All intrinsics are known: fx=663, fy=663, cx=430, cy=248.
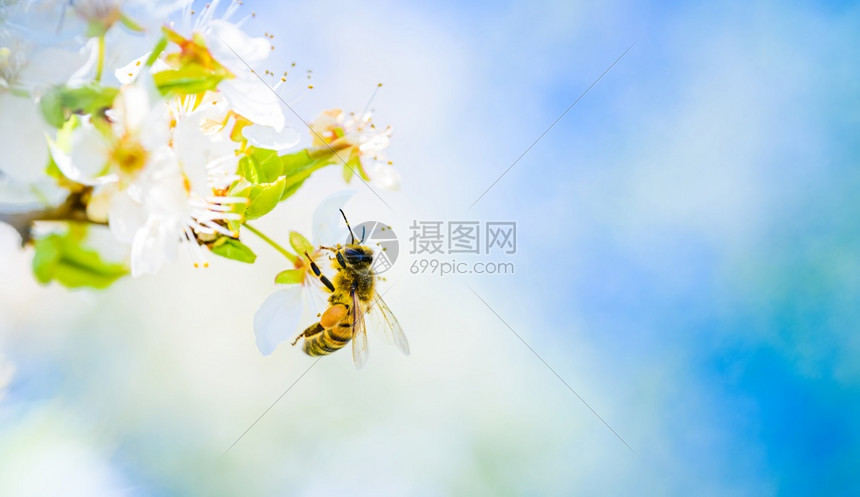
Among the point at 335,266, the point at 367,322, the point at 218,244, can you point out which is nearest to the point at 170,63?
the point at 218,244

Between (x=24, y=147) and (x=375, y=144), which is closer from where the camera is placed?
(x=24, y=147)

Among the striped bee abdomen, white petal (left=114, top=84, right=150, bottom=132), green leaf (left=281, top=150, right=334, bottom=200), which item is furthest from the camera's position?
the striped bee abdomen

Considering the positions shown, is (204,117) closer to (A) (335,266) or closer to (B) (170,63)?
(B) (170,63)

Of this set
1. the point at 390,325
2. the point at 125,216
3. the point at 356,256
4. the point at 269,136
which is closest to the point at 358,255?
the point at 356,256

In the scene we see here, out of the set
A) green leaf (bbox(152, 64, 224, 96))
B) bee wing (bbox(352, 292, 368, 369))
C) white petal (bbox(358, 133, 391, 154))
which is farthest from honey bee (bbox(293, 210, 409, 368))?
green leaf (bbox(152, 64, 224, 96))

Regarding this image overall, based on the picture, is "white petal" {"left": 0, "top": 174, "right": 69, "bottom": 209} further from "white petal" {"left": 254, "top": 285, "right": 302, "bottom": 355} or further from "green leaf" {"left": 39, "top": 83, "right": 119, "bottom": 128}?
"white petal" {"left": 254, "top": 285, "right": 302, "bottom": 355}

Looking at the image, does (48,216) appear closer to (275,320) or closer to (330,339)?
(275,320)
